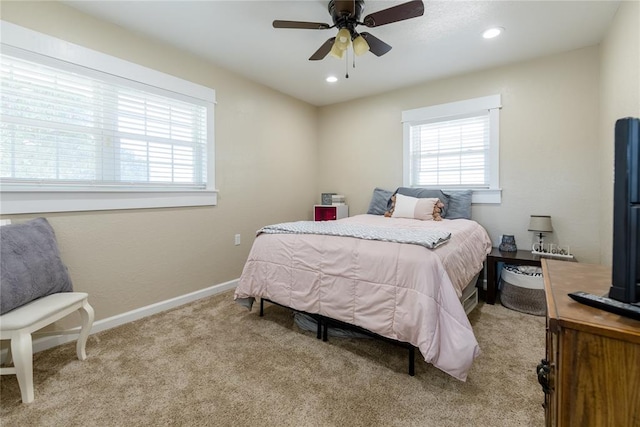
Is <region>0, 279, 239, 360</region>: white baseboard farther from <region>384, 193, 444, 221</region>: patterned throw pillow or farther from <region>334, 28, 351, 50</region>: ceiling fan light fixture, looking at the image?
<region>334, 28, 351, 50</region>: ceiling fan light fixture

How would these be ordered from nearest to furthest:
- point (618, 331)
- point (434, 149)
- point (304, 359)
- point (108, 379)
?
point (618, 331) → point (108, 379) → point (304, 359) → point (434, 149)

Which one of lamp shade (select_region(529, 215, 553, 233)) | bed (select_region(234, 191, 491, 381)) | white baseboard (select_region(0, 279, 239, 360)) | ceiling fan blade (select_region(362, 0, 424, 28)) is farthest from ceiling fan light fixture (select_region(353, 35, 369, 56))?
white baseboard (select_region(0, 279, 239, 360))

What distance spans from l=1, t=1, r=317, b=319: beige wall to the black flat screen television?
9.60 feet

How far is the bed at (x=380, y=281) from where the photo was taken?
1.53m

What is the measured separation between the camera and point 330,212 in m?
4.13

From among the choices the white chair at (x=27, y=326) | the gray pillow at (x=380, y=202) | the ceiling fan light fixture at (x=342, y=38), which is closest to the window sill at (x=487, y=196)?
the gray pillow at (x=380, y=202)

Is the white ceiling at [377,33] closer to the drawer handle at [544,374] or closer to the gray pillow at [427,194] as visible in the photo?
the gray pillow at [427,194]

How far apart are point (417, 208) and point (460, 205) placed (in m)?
0.51

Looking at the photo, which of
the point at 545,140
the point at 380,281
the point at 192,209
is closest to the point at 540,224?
the point at 545,140

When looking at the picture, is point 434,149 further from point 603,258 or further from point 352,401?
point 352,401

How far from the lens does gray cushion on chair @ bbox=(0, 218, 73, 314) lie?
1.57 meters

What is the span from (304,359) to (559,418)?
1423mm

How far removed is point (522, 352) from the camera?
1903 millimetres

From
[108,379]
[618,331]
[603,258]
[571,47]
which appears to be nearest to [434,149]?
[571,47]
